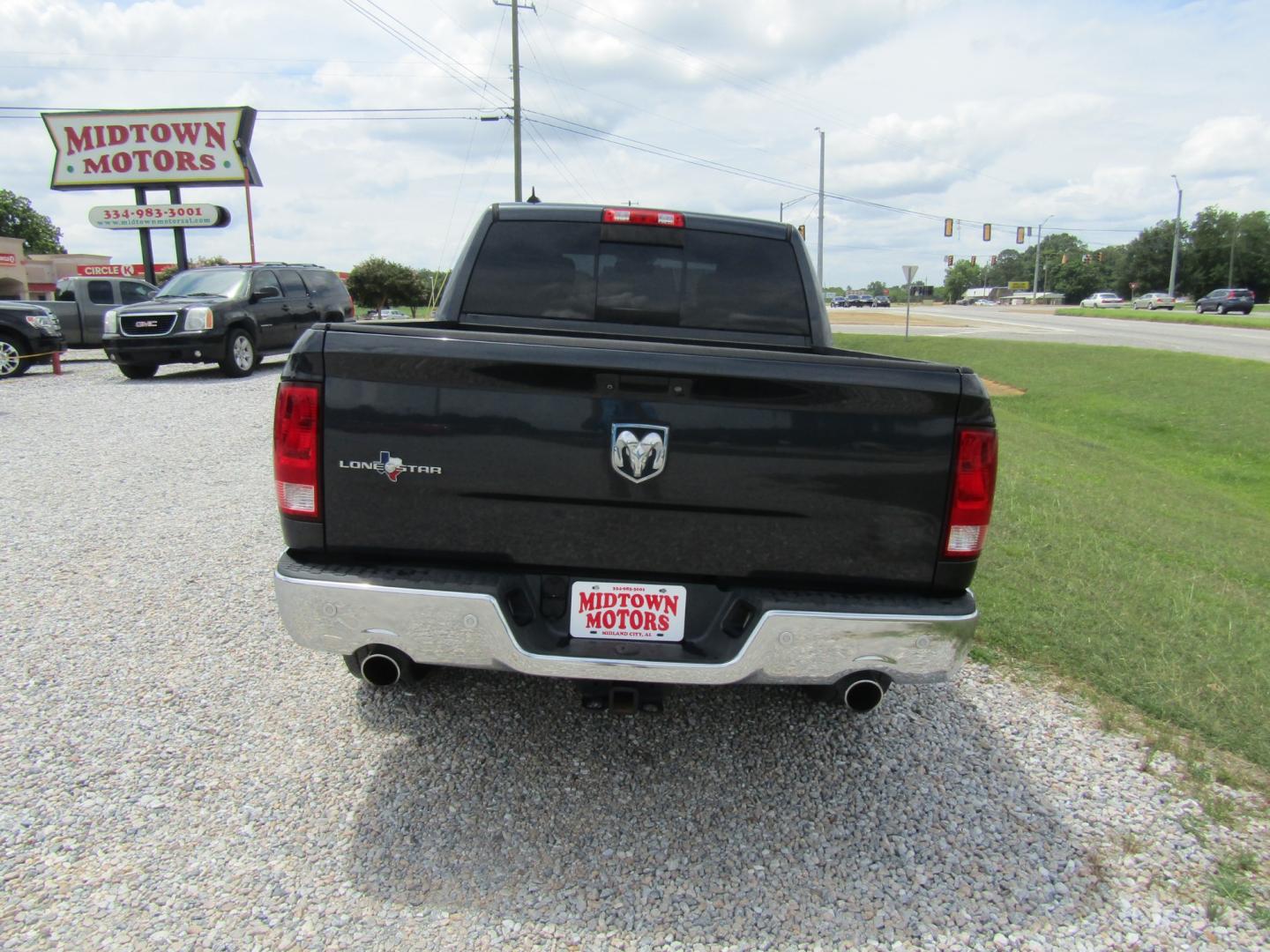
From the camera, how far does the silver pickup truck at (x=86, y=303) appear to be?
1841 cm

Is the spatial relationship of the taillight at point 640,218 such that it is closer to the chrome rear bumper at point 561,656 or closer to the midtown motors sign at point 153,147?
the chrome rear bumper at point 561,656

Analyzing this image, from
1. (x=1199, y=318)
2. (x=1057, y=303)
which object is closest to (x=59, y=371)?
(x=1199, y=318)

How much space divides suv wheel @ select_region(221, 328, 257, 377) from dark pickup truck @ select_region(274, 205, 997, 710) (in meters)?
12.9

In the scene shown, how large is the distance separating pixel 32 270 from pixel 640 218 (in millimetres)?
69170

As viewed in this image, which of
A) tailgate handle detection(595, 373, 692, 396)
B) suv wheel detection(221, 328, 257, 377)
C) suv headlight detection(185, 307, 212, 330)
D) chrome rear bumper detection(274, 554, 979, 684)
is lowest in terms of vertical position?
chrome rear bumper detection(274, 554, 979, 684)

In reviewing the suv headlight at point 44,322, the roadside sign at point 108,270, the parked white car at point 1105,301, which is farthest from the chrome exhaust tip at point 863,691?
the parked white car at point 1105,301

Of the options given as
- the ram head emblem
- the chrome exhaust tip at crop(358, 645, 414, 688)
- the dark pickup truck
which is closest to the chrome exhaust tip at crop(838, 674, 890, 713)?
the dark pickup truck

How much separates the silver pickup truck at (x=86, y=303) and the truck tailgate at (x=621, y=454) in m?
18.5

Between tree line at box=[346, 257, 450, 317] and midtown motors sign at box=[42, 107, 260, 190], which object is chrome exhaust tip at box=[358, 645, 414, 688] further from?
tree line at box=[346, 257, 450, 317]

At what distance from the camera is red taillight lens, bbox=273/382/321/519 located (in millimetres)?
2629

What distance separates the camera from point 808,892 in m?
2.59

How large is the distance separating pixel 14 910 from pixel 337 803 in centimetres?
90

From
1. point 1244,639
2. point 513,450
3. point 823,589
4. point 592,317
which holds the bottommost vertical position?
point 1244,639

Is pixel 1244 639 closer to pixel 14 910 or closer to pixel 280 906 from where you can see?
pixel 280 906
